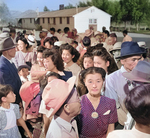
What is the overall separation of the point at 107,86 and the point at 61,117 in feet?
2.41

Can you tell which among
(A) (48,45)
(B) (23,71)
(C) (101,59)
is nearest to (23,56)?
(B) (23,71)

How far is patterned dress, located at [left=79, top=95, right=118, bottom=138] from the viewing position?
4.51 feet

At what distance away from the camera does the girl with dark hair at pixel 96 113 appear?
138 cm

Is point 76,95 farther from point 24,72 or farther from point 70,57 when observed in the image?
point 24,72

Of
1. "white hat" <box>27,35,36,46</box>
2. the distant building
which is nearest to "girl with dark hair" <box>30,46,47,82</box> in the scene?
"white hat" <box>27,35,36,46</box>

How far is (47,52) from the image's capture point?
6.02ft

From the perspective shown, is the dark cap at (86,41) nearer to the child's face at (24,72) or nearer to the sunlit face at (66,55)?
the sunlit face at (66,55)

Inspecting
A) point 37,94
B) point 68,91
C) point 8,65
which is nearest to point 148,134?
point 68,91

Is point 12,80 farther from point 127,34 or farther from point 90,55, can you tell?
point 127,34

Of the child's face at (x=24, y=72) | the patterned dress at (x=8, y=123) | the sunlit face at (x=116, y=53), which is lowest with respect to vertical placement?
the patterned dress at (x=8, y=123)

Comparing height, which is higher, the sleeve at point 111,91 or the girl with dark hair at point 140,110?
the girl with dark hair at point 140,110

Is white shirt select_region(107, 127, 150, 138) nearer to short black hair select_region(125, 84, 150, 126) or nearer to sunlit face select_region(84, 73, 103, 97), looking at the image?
short black hair select_region(125, 84, 150, 126)

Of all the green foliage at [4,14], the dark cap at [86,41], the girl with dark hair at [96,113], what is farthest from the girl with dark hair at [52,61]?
the green foliage at [4,14]

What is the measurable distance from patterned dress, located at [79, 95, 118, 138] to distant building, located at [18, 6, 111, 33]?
1540 millimetres
